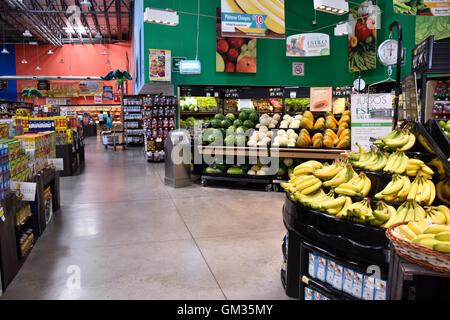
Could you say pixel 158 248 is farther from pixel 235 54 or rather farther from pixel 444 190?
pixel 235 54

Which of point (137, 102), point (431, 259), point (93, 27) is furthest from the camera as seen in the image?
point (93, 27)

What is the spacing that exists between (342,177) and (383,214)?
615mm

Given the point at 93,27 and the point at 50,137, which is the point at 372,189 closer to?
the point at 50,137

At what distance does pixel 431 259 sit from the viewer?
52.2 inches

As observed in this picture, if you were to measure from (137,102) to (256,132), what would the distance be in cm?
892

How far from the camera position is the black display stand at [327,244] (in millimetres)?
2045

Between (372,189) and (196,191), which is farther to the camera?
(196,191)

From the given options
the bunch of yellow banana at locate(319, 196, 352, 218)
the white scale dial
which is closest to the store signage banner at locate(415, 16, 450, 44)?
the white scale dial

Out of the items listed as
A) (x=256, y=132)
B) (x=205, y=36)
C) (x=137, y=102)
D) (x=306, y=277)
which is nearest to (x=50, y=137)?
(x=256, y=132)

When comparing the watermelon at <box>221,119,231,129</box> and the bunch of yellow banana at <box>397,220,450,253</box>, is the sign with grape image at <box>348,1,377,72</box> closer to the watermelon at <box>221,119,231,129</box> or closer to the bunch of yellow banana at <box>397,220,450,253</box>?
the watermelon at <box>221,119,231,129</box>

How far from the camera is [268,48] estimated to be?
11672 millimetres

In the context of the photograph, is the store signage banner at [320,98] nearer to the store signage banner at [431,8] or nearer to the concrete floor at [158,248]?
the store signage banner at [431,8]
